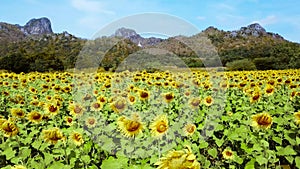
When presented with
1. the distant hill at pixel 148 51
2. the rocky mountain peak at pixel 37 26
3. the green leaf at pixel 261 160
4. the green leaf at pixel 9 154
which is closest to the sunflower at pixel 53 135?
the green leaf at pixel 9 154

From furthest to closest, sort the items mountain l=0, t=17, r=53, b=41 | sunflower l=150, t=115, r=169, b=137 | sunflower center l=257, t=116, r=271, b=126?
1. mountain l=0, t=17, r=53, b=41
2. sunflower center l=257, t=116, r=271, b=126
3. sunflower l=150, t=115, r=169, b=137

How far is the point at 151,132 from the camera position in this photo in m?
2.71

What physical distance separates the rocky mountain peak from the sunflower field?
74012 mm

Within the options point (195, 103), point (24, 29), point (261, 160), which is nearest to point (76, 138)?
point (261, 160)

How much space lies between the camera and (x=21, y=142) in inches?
127

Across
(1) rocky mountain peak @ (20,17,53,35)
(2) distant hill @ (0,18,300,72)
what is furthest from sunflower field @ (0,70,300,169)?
(1) rocky mountain peak @ (20,17,53,35)

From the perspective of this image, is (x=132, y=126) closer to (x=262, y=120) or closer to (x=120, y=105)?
(x=262, y=120)

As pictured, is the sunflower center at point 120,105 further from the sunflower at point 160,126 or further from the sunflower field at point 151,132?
the sunflower at point 160,126

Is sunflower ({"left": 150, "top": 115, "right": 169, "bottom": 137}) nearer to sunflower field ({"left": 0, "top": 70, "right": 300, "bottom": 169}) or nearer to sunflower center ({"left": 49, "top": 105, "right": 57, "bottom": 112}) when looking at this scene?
sunflower field ({"left": 0, "top": 70, "right": 300, "bottom": 169})

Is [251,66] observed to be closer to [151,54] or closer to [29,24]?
[151,54]

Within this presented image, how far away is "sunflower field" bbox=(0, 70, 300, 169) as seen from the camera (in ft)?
8.29

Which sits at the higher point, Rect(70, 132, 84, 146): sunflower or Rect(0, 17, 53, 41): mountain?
Rect(0, 17, 53, 41): mountain

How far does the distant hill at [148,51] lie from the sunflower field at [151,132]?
4381mm

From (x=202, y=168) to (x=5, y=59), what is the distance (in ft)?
66.3
